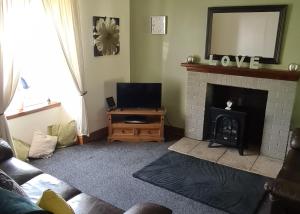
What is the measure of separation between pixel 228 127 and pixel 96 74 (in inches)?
79.5

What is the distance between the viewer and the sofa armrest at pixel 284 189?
5.98ft

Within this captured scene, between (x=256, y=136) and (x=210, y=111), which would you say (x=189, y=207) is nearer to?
(x=210, y=111)

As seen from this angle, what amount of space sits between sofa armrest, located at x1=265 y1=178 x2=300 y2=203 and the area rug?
0.74 m

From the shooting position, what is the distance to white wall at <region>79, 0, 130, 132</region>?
3.74m

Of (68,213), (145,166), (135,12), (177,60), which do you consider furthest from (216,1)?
(68,213)

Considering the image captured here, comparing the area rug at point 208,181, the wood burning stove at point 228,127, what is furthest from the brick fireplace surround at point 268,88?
the area rug at point 208,181

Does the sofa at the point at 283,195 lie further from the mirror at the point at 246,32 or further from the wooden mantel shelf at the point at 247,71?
the mirror at the point at 246,32

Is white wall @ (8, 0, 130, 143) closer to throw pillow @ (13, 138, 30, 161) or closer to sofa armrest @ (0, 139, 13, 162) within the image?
throw pillow @ (13, 138, 30, 161)

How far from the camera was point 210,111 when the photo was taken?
388 cm

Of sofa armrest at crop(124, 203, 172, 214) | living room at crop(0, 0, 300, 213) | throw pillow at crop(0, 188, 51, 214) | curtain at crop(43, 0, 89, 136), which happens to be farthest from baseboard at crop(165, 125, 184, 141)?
throw pillow at crop(0, 188, 51, 214)

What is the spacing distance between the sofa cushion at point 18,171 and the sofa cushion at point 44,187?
6 centimetres

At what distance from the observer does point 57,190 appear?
2053 mm

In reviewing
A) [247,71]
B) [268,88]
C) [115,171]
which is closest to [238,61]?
[247,71]

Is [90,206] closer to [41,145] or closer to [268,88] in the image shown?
[41,145]
